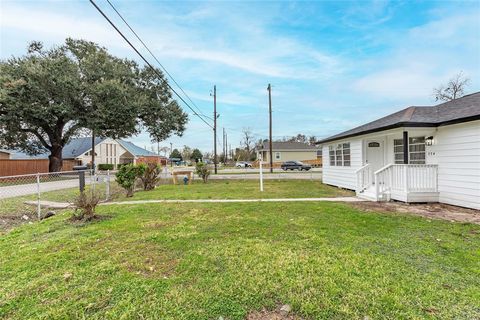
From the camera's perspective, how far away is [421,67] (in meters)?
Answer: 15.0

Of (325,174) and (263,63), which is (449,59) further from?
(263,63)

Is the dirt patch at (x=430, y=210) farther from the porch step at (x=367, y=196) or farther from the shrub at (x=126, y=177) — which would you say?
the shrub at (x=126, y=177)

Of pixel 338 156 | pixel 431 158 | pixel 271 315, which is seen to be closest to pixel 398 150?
pixel 431 158

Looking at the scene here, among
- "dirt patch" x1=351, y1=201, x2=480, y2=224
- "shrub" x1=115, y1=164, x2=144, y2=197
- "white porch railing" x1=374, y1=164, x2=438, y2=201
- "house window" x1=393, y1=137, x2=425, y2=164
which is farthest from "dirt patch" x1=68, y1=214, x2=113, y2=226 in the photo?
"house window" x1=393, y1=137, x2=425, y2=164

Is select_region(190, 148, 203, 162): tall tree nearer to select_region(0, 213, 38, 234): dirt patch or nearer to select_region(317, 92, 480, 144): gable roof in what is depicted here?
select_region(317, 92, 480, 144): gable roof

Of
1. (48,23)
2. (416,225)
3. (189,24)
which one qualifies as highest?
(189,24)

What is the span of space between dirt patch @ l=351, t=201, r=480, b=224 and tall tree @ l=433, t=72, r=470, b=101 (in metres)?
24.4

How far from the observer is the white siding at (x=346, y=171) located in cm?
1167

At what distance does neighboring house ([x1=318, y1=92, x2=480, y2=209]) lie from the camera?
23.8ft

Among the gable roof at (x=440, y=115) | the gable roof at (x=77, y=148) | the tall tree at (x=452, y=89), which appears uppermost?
the tall tree at (x=452, y=89)

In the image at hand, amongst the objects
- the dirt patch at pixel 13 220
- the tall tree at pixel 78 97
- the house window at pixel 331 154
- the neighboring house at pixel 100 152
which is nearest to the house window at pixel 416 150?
the house window at pixel 331 154

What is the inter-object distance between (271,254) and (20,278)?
10.1ft

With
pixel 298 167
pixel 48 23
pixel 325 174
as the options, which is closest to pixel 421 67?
pixel 325 174

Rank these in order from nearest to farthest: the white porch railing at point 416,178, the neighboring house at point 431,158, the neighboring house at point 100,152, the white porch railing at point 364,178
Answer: the neighboring house at point 431,158
the white porch railing at point 416,178
the white porch railing at point 364,178
the neighboring house at point 100,152
